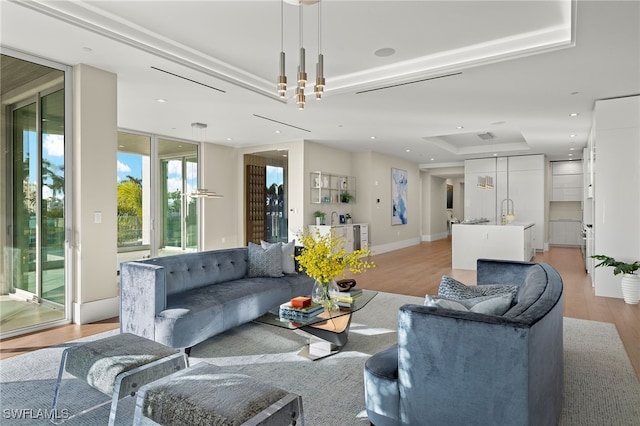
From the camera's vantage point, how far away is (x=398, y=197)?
443 inches

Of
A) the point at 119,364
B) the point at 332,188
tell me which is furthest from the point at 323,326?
the point at 332,188

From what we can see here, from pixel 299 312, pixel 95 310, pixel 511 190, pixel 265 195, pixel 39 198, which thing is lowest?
pixel 95 310

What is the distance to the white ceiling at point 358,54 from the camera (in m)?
3.20

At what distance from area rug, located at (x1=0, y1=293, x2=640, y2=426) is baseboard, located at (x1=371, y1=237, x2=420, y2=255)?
20.0ft

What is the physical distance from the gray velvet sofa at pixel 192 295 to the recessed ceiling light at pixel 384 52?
105 inches

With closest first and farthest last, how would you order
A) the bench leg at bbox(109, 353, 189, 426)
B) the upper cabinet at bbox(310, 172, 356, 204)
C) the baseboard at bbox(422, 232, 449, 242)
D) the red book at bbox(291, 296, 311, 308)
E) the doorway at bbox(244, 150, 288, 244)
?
the bench leg at bbox(109, 353, 189, 426) < the red book at bbox(291, 296, 311, 308) < the upper cabinet at bbox(310, 172, 356, 204) < the doorway at bbox(244, 150, 288, 244) < the baseboard at bbox(422, 232, 449, 242)

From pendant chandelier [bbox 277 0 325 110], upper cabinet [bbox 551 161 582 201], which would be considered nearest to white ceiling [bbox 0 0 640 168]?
pendant chandelier [bbox 277 0 325 110]

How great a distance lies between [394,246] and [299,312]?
8426 mm

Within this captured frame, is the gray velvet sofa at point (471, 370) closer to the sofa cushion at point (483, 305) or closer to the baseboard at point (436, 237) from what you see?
the sofa cushion at point (483, 305)

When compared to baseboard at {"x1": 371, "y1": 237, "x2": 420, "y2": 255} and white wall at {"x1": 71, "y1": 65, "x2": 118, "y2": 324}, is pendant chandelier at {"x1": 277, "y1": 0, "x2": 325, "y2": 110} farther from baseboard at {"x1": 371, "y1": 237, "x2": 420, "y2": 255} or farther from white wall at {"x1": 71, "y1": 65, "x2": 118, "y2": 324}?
baseboard at {"x1": 371, "y1": 237, "x2": 420, "y2": 255}

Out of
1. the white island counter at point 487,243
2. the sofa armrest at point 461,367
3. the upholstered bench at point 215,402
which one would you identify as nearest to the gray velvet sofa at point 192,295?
the upholstered bench at point 215,402

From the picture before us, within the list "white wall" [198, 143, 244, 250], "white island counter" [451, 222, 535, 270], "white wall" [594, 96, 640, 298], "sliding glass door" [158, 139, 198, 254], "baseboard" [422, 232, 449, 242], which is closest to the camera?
"white wall" [594, 96, 640, 298]

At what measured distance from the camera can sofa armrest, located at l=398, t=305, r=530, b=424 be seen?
1604 millimetres

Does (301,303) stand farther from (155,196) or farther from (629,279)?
(155,196)
